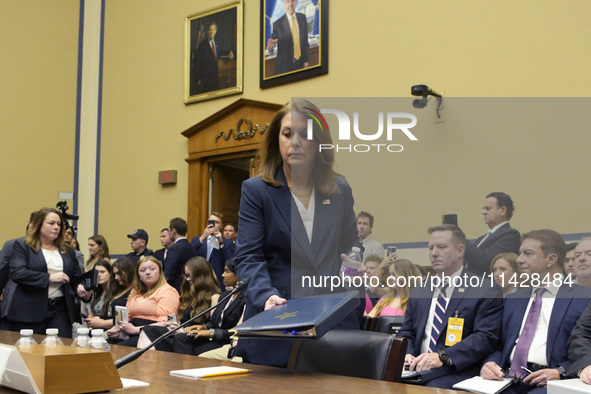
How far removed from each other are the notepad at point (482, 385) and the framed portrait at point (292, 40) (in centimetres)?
497

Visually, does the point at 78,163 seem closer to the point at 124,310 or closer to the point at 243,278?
the point at 124,310

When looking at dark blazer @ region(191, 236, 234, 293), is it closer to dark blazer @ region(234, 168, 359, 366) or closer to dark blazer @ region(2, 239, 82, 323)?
dark blazer @ region(2, 239, 82, 323)

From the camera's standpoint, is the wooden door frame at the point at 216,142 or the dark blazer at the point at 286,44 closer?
the dark blazer at the point at 286,44

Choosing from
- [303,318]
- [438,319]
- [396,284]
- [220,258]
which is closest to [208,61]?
[220,258]

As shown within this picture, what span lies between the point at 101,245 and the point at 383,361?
6377mm

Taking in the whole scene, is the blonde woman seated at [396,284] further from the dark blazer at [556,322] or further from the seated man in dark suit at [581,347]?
the seated man in dark suit at [581,347]

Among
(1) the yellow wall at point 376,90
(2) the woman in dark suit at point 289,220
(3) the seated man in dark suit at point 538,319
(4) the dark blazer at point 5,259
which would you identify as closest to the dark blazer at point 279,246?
(2) the woman in dark suit at point 289,220

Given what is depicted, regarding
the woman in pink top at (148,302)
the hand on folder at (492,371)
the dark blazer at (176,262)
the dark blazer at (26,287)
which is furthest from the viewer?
the dark blazer at (176,262)

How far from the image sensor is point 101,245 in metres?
7.59

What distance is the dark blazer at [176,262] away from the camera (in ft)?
21.7

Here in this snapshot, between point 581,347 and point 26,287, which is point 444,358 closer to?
point 581,347

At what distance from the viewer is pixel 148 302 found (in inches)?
208

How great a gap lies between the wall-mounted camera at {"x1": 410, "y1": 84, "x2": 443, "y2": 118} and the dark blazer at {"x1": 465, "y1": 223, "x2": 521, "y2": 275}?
108 inches

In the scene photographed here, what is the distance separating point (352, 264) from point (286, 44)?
18.6 feet
